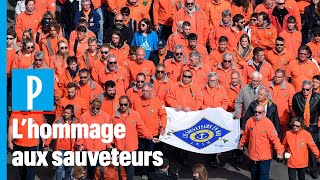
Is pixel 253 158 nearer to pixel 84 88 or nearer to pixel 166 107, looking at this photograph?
pixel 166 107

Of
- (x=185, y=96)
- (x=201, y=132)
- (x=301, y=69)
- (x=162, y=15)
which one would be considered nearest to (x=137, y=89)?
(x=185, y=96)

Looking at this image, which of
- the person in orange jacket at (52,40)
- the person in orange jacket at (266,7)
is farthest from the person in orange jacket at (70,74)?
the person in orange jacket at (266,7)

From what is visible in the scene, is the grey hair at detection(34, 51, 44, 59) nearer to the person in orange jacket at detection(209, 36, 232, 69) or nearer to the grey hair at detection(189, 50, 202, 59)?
the grey hair at detection(189, 50, 202, 59)

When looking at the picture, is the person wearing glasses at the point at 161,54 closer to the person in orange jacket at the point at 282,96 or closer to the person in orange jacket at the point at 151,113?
the person in orange jacket at the point at 151,113

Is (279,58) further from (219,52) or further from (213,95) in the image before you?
(213,95)

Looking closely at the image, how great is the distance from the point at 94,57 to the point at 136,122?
105 inches

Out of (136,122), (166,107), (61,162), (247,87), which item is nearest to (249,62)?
(247,87)

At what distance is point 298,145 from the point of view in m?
13.3

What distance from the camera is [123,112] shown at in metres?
13.2

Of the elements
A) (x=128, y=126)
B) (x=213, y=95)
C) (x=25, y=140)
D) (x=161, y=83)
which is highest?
(x=161, y=83)

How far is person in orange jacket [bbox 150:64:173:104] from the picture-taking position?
14.5m

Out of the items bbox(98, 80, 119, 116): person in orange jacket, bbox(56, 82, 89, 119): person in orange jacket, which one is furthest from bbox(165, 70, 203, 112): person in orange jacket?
bbox(56, 82, 89, 119): person in orange jacket

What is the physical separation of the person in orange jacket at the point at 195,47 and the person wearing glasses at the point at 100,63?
1711 mm

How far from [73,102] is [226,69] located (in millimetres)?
3031
